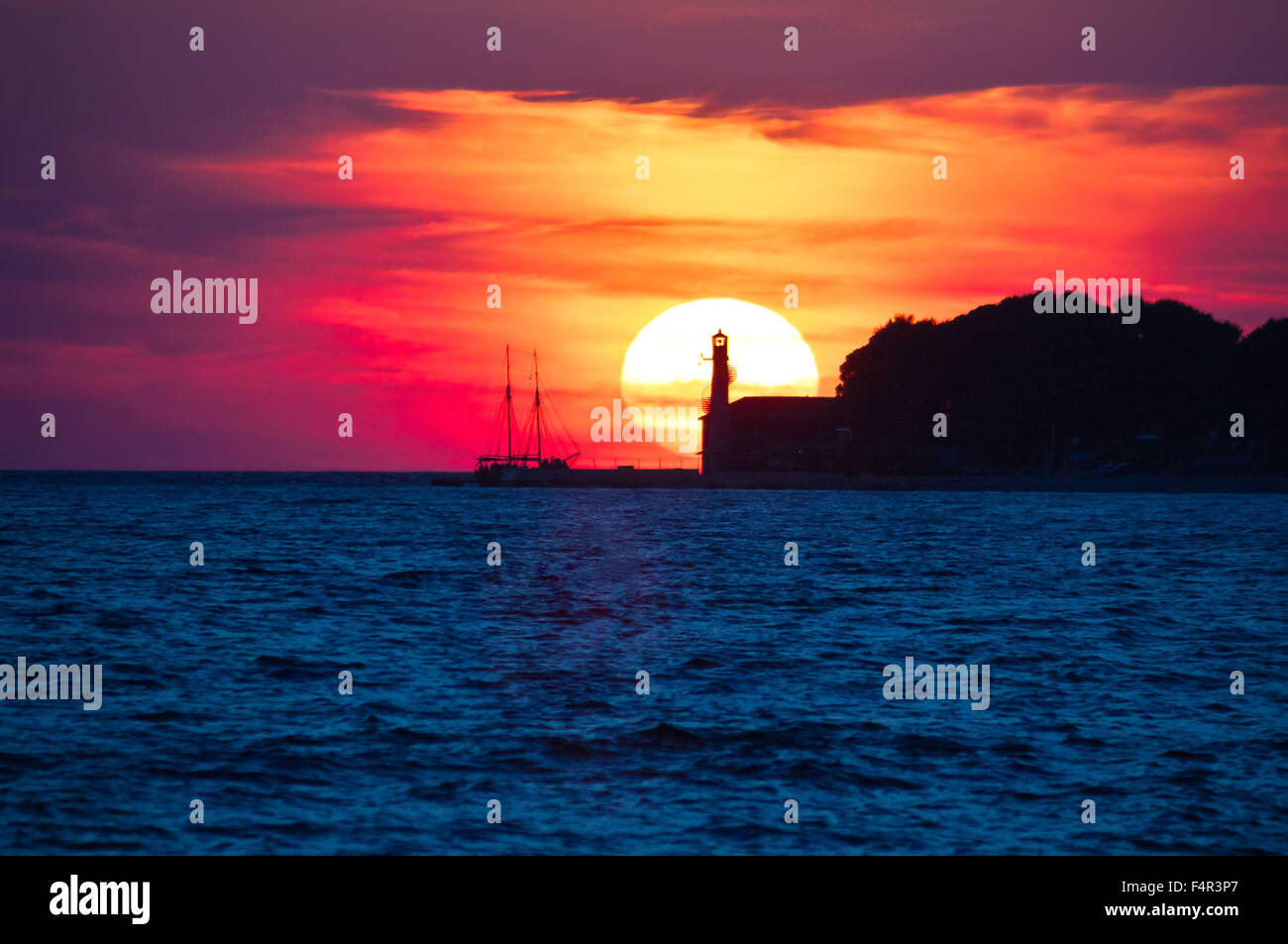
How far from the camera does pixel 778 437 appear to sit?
608 feet

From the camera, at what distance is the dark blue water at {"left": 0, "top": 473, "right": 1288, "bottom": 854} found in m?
13.7

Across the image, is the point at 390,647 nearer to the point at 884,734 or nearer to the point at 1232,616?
the point at 884,734

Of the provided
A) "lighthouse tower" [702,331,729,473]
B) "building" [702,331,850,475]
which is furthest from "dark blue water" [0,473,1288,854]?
"building" [702,331,850,475]

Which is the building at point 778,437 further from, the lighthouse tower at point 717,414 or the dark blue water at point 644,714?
the dark blue water at point 644,714

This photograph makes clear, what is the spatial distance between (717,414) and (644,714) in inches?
5861

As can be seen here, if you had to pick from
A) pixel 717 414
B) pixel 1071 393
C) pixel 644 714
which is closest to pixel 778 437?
pixel 717 414

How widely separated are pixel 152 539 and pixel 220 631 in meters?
47.1

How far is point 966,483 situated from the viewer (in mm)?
167000

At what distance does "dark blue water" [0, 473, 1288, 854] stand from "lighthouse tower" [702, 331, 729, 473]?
10706 centimetres

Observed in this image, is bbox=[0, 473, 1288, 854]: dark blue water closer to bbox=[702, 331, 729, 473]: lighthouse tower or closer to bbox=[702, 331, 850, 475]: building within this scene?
bbox=[702, 331, 729, 473]: lighthouse tower

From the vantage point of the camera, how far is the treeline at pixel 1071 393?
165m

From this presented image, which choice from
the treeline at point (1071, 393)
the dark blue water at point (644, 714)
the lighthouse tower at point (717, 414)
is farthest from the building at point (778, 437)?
the dark blue water at point (644, 714)

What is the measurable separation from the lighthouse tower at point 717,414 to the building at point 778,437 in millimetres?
136
